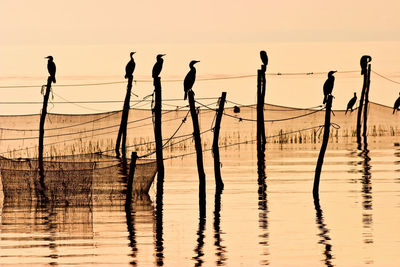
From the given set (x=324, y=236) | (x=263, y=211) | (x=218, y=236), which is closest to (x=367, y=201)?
(x=263, y=211)

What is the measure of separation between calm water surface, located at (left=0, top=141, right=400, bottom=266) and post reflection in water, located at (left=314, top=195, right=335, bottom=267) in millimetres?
15

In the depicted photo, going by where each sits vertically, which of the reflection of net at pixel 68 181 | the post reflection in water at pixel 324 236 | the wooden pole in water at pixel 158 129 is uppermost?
the wooden pole in water at pixel 158 129

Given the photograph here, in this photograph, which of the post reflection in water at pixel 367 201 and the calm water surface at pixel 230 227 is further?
the post reflection in water at pixel 367 201

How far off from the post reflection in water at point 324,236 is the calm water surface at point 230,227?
2 centimetres

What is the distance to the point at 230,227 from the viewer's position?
2234 centimetres

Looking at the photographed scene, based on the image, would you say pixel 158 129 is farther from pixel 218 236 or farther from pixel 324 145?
pixel 218 236

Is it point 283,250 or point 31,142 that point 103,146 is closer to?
point 31,142

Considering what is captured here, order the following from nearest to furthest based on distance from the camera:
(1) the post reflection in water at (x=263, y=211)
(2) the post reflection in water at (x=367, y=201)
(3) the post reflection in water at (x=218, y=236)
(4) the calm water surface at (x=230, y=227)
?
(3) the post reflection in water at (x=218, y=236)
(4) the calm water surface at (x=230, y=227)
(1) the post reflection in water at (x=263, y=211)
(2) the post reflection in water at (x=367, y=201)

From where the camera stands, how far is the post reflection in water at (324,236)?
18.4 metres

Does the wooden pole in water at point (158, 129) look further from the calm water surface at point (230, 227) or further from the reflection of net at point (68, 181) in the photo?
the reflection of net at point (68, 181)

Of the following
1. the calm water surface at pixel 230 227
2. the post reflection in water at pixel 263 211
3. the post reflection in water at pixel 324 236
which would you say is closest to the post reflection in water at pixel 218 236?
the calm water surface at pixel 230 227

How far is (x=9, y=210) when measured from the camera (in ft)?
83.1

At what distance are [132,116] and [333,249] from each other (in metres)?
36.6

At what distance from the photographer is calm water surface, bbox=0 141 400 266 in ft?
61.2
